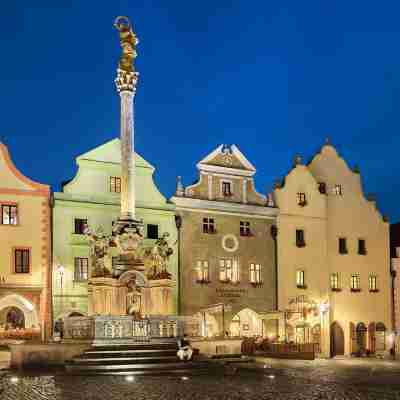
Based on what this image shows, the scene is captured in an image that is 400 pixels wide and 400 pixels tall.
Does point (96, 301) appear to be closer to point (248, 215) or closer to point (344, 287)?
point (248, 215)

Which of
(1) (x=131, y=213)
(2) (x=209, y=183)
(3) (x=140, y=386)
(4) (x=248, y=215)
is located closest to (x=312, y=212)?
(4) (x=248, y=215)

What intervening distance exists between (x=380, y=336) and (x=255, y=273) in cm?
995

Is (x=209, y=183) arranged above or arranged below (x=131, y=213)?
above

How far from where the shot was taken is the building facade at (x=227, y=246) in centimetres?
3997

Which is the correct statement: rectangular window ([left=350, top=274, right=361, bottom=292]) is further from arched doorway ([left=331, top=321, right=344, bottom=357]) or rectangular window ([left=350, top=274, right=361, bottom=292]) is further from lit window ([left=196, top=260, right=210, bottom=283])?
lit window ([left=196, top=260, right=210, bottom=283])

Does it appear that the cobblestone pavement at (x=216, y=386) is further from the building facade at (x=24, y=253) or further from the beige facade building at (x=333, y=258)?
the beige facade building at (x=333, y=258)

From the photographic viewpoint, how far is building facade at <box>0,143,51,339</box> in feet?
113

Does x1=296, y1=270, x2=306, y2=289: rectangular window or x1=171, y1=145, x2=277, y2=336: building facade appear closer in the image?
x1=171, y1=145, x2=277, y2=336: building facade

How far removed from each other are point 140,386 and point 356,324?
28.9 m

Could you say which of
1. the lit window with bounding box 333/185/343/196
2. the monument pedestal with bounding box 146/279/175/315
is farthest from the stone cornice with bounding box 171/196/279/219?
the monument pedestal with bounding box 146/279/175/315

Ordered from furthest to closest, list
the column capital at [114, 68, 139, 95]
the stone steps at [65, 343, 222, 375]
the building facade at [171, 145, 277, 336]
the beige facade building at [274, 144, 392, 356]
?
1. the beige facade building at [274, 144, 392, 356]
2. the building facade at [171, 145, 277, 336]
3. the column capital at [114, 68, 139, 95]
4. the stone steps at [65, 343, 222, 375]

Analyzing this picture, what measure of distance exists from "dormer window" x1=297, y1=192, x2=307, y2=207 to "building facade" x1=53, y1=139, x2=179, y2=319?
8.96m

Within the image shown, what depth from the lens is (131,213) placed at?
31203mm

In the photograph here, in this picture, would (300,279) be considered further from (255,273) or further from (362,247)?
(362,247)
